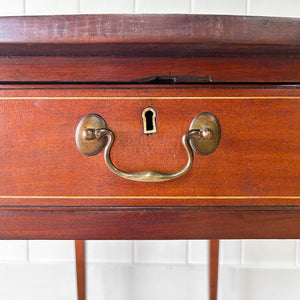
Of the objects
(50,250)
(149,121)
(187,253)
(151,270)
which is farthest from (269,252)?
(149,121)

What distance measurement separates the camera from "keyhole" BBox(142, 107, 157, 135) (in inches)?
12.4

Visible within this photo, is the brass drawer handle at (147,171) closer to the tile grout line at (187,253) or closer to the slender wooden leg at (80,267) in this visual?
the slender wooden leg at (80,267)

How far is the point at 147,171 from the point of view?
311mm

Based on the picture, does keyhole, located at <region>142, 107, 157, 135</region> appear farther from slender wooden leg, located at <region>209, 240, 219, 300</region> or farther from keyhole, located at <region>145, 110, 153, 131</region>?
slender wooden leg, located at <region>209, 240, 219, 300</region>

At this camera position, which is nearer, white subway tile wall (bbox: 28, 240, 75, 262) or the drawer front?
the drawer front

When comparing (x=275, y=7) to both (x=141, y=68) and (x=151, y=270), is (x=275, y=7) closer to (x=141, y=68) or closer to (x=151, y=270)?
(x=141, y=68)

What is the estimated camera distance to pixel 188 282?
893 mm

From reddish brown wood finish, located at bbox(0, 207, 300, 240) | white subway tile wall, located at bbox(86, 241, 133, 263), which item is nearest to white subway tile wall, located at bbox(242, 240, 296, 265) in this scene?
white subway tile wall, located at bbox(86, 241, 133, 263)

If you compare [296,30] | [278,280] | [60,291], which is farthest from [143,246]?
[296,30]

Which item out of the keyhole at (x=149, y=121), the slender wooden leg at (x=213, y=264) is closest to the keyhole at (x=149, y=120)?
the keyhole at (x=149, y=121)

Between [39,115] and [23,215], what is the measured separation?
0.11 m

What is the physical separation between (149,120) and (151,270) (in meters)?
0.69

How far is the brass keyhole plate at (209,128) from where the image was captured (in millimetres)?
312

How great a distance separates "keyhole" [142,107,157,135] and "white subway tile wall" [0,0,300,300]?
63 centimetres
